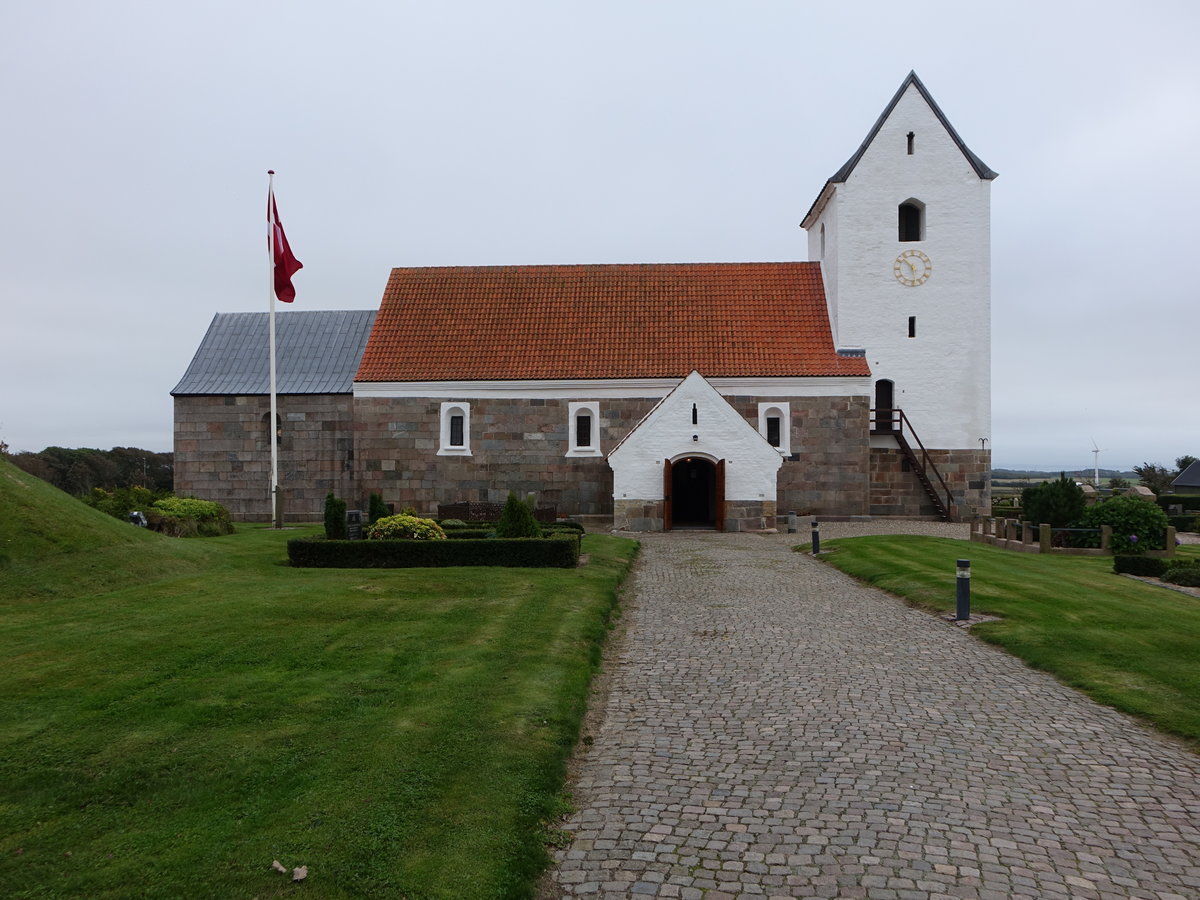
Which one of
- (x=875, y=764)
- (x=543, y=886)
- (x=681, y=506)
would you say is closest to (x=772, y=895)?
(x=543, y=886)

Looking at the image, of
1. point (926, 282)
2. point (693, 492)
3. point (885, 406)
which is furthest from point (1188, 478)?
point (693, 492)

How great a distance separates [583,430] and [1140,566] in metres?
15.3

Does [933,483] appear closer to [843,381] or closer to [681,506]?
[843,381]

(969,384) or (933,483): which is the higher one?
(969,384)

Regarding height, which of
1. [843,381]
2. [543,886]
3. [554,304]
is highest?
[554,304]

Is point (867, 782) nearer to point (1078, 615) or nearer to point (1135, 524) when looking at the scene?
point (1078, 615)

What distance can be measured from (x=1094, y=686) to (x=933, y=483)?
1955 cm

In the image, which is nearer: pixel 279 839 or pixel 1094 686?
pixel 279 839

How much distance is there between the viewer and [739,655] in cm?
929

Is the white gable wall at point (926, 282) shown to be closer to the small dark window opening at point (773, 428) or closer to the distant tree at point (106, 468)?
the small dark window opening at point (773, 428)

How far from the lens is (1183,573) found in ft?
49.1

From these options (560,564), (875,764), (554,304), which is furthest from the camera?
(554,304)

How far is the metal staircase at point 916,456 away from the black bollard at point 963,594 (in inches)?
616

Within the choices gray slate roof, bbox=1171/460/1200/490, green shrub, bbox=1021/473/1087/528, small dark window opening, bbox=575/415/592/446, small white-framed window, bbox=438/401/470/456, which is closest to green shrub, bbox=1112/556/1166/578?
green shrub, bbox=1021/473/1087/528
